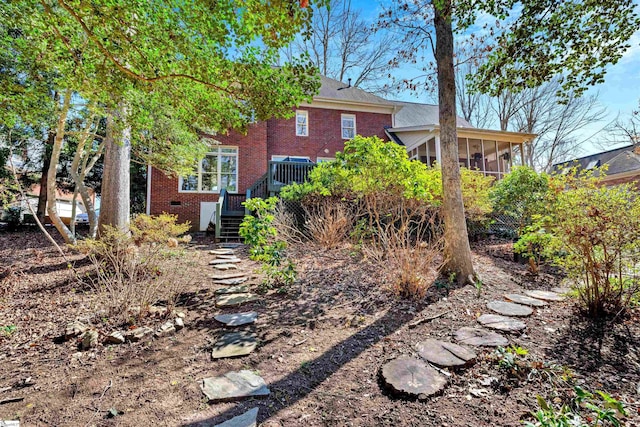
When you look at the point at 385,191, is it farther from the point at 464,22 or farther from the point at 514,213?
the point at 514,213

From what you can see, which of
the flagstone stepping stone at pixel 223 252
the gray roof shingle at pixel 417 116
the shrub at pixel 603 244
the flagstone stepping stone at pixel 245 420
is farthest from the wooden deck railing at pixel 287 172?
the gray roof shingle at pixel 417 116

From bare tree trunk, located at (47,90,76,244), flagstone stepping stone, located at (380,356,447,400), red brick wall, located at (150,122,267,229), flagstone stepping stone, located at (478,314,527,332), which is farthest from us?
red brick wall, located at (150,122,267,229)

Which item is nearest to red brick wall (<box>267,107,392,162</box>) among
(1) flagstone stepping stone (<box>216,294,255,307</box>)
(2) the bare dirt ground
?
(1) flagstone stepping stone (<box>216,294,255,307</box>)

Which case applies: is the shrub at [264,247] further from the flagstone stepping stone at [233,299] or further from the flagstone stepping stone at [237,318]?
the flagstone stepping stone at [237,318]

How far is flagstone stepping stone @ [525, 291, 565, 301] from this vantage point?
383 centimetres

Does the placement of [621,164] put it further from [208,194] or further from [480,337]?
[208,194]

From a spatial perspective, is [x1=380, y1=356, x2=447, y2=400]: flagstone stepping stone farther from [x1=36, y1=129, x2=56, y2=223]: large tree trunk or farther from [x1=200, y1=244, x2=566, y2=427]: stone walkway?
[x1=36, y1=129, x2=56, y2=223]: large tree trunk

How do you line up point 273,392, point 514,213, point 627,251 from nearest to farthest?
1. point 273,392
2. point 627,251
3. point 514,213

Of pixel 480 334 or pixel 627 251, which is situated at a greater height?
pixel 627 251

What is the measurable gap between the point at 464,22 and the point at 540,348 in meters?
4.41

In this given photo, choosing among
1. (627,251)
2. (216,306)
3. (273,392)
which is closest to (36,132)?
(216,306)

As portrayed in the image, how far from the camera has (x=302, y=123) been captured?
43.3ft

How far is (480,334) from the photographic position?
9.29 feet

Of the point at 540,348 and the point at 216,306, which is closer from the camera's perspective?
the point at 540,348
